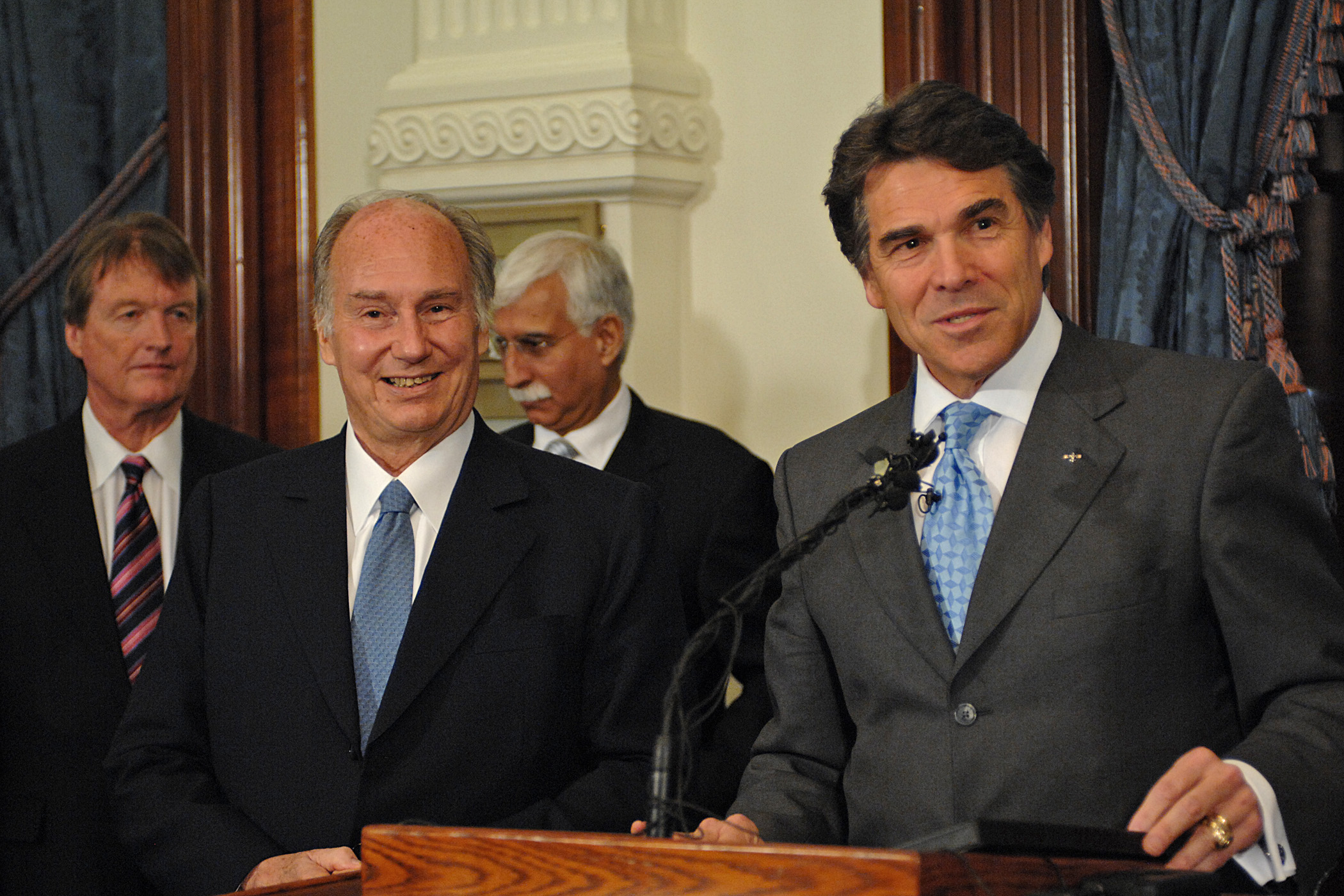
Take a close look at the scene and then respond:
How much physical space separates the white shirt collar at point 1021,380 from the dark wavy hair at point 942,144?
154mm

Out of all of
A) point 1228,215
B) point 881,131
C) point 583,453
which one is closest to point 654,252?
point 583,453

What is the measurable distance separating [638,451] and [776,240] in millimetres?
722

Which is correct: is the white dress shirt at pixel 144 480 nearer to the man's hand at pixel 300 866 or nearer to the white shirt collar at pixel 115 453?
the white shirt collar at pixel 115 453

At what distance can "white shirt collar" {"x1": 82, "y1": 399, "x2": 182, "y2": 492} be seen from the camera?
3211 mm

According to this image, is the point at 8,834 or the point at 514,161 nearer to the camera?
the point at 8,834

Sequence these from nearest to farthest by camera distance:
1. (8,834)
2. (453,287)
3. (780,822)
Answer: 1. (780,822)
2. (453,287)
3. (8,834)

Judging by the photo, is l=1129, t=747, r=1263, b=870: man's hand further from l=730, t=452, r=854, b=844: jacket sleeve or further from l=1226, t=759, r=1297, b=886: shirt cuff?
l=730, t=452, r=854, b=844: jacket sleeve

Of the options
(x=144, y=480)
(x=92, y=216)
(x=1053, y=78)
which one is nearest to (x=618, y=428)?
(x=144, y=480)

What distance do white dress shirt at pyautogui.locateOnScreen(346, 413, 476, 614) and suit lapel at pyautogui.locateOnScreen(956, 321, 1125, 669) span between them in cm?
88

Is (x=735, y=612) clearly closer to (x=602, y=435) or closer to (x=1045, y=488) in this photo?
(x=1045, y=488)

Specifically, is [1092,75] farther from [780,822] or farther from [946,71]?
[780,822]

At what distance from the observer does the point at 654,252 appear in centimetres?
379

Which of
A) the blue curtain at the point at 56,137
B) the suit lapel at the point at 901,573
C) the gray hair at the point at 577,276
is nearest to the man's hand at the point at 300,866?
the suit lapel at the point at 901,573

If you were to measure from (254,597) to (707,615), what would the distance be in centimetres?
104
